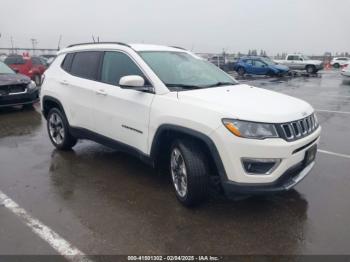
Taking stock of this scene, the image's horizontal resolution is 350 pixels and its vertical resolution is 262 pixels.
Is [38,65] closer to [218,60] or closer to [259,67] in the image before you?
[259,67]

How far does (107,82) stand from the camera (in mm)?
4578

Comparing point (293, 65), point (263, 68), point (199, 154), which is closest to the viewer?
point (199, 154)

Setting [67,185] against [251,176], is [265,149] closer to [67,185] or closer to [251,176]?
[251,176]

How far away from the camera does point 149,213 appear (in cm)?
366

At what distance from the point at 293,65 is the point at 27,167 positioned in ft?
93.1

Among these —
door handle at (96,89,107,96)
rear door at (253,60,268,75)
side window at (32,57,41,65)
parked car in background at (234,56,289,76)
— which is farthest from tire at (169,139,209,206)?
rear door at (253,60,268,75)

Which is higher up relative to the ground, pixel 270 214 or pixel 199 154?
pixel 199 154

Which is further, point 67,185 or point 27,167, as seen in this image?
point 27,167

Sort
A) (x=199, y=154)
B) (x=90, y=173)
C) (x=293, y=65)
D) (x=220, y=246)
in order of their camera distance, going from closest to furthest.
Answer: (x=220, y=246) < (x=199, y=154) < (x=90, y=173) < (x=293, y=65)

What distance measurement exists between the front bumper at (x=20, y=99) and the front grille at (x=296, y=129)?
8.12m

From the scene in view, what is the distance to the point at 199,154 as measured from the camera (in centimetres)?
352

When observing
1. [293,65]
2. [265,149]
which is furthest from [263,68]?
[265,149]

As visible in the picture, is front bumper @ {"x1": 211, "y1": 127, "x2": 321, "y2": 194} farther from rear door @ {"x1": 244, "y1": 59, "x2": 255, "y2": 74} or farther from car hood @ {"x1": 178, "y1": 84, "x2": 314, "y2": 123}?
rear door @ {"x1": 244, "y1": 59, "x2": 255, "y2": 74}

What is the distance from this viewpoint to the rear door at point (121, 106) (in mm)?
4000
